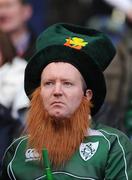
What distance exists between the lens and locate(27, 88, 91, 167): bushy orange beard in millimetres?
4602

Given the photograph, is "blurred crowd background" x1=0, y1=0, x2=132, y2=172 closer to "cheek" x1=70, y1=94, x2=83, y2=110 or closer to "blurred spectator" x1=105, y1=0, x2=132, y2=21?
"blurred spectator" x1=105, y1=0, x2=132, y2=21

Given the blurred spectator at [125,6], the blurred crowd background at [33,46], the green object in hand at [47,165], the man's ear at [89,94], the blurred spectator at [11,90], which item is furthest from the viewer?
the blurred spectator at [125,6]

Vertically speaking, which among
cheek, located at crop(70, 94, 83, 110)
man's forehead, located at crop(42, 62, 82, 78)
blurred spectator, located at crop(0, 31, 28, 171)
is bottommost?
blurred spectator, located at crop(0, 31, 28, 171)

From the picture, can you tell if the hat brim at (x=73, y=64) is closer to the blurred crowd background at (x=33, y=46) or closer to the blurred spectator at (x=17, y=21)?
the blurred crowd background at (x=33, y=46)

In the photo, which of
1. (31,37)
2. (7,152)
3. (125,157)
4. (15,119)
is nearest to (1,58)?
(15,119)

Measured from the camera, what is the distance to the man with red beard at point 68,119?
4547 mm

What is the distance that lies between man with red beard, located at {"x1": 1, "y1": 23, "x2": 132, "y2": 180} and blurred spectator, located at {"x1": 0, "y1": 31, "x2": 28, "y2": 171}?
3.93 ft

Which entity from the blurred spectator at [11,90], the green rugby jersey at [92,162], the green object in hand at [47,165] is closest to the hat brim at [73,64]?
the green rugby jersey at [92,162]

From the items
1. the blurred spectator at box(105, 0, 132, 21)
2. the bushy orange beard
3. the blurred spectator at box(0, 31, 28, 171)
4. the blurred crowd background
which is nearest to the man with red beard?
the bushy orange beard

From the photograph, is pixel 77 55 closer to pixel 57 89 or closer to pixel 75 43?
pixel 75 43

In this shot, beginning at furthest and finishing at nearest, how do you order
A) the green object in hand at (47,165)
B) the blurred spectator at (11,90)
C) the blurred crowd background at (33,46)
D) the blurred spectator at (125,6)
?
1. the blurred spectator at (125,6)
2. the blurred crowd background at (33,46)
3. the blurred spectator at (11,90)
4. the green object in hand at (47,165)

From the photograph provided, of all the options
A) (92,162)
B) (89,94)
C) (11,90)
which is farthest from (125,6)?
(92,162)

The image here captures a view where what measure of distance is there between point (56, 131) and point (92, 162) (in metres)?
0.30

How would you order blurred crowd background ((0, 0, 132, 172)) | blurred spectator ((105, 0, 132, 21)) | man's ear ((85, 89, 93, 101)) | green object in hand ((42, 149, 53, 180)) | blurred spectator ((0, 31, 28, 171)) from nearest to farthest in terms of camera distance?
1. green object in hand ((42, 149, 53, 180))
2. man's ear ((85, 89, 93, 101))
3. blurred spectator ((0, 31, 28, 171))
4. blurred crowd background ((0, 0, 132, 172))
5. blurred spectator ((105, 0, 132, 21))
